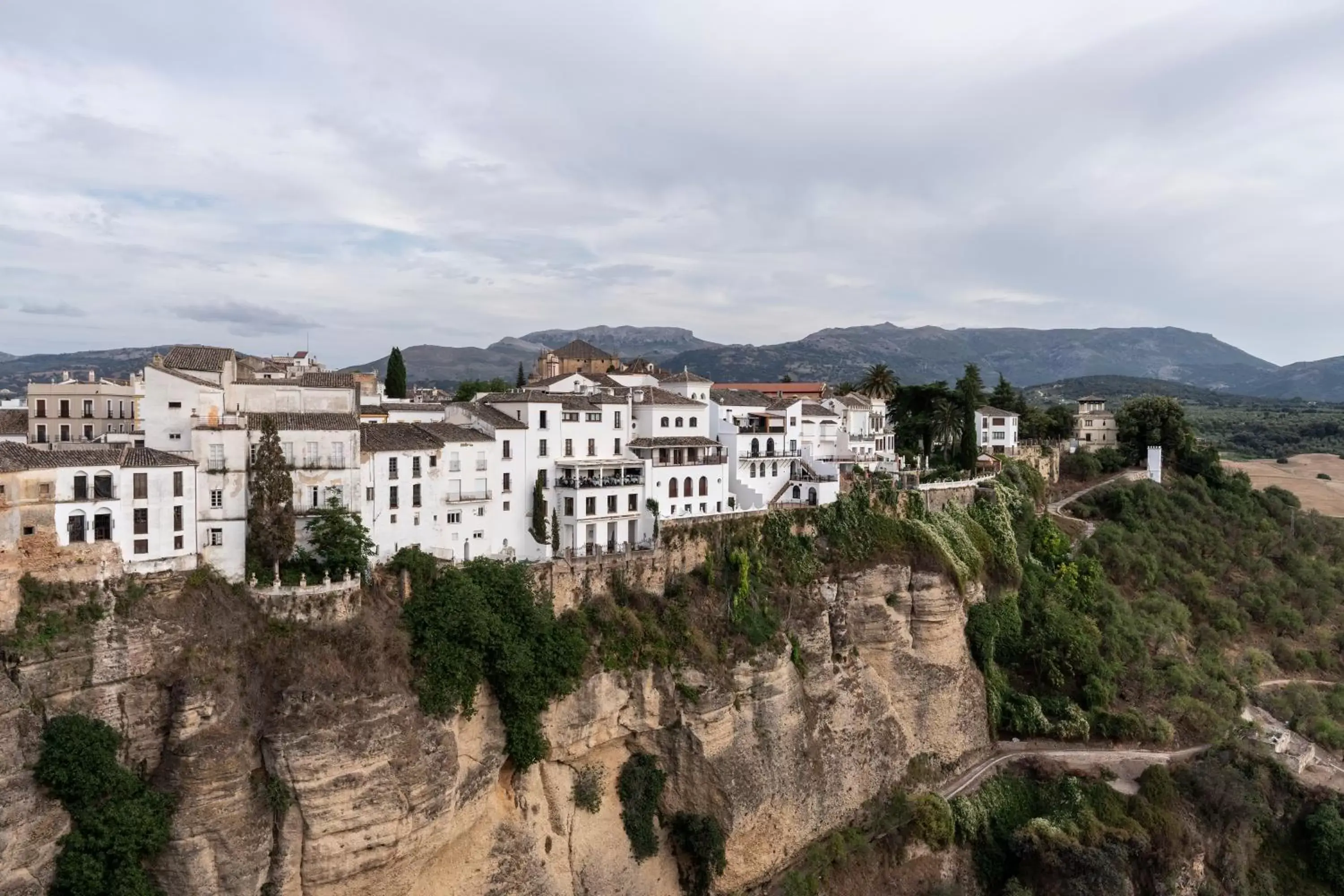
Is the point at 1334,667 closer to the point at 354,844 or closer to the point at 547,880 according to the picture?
the point at 547,880

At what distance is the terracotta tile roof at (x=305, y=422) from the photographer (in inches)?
1128

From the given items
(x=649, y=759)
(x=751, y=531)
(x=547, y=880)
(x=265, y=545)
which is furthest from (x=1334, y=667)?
(x=265, y=545)

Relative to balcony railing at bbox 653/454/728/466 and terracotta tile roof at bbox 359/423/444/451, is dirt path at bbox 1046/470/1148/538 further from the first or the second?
terracotta tile roof at bbox 359/423/444/451

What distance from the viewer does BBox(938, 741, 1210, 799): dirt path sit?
40000mm

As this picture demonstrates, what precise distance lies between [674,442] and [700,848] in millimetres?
17508

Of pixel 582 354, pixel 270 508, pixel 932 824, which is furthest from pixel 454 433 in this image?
pixel 582 354

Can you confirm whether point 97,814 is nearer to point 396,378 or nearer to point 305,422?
point 305,422

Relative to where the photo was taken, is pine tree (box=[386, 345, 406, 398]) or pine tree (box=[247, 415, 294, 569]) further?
pine tree (box=[386, 345, 406, 398])

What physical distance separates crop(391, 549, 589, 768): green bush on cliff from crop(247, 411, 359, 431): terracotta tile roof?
16.5 ft

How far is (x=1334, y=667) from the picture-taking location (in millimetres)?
52094

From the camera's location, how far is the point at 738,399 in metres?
47.5

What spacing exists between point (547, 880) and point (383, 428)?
17.4 m

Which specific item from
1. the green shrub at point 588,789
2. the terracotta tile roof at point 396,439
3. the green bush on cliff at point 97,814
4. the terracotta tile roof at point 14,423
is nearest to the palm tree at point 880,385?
the terracotta tile roof at point 396,439

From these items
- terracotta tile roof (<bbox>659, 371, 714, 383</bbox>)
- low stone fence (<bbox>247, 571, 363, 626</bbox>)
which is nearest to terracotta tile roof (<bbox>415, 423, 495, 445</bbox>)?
low stone fence (<bbox>247, 571, 363, 626</bbox>)
